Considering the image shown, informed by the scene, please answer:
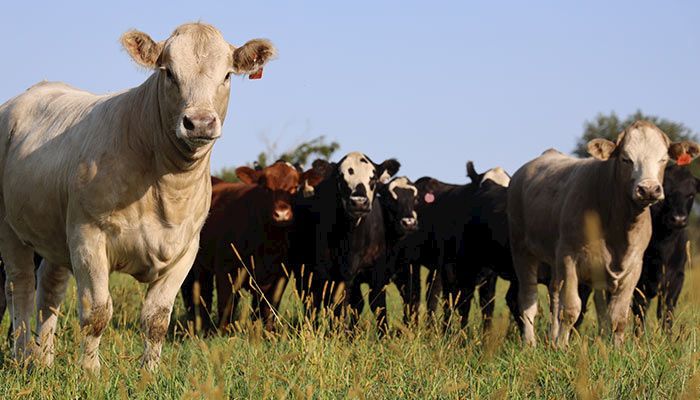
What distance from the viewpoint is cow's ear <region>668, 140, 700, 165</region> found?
953 centimetres

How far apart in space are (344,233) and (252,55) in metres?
4.64

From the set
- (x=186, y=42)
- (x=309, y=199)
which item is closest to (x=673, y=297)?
(x=309, y=199)

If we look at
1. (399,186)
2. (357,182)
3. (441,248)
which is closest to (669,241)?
(441,248)

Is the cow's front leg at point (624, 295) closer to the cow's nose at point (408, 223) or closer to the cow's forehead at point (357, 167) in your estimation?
the cow's nose at point (408, 223)

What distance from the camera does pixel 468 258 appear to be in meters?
12.3

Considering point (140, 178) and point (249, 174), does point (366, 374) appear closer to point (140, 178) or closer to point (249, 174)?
point (140, 178)

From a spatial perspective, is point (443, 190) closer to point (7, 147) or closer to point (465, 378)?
point (7, 147)

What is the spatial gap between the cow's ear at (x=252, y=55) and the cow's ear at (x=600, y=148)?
156 inches

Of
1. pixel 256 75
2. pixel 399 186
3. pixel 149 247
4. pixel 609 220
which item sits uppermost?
pixel 256 75

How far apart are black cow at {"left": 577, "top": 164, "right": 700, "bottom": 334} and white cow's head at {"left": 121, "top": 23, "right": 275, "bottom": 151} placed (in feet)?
20.4

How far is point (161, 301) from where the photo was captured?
253 inches

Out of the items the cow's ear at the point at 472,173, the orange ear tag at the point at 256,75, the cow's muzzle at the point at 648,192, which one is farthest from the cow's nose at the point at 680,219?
the orange ear tag at the point at 256,75

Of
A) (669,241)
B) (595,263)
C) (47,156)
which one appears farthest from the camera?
(669,241)

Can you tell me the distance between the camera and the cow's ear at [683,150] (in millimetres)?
9531
